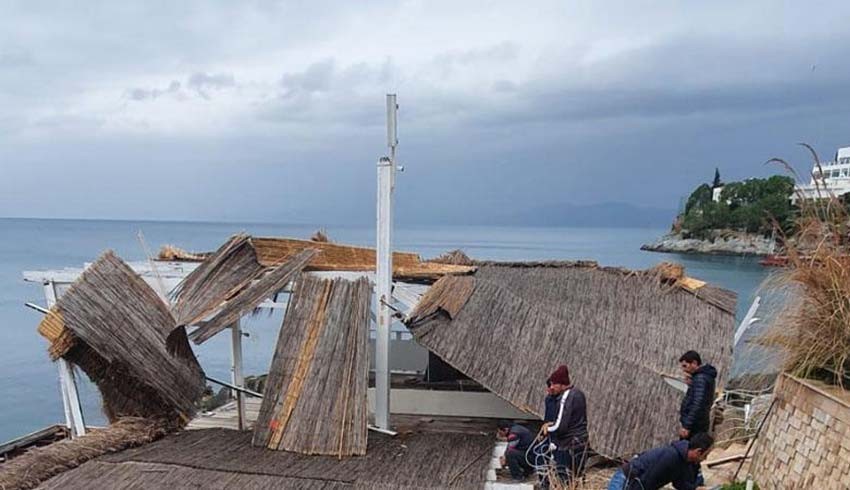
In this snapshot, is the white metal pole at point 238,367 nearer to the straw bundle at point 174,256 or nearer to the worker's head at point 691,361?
the straw bundle at point 174,256

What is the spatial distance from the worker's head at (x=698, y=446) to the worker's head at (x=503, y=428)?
7.11ft

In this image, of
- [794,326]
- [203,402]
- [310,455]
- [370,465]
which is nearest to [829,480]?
[794,326]

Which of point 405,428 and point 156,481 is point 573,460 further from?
point 156,481

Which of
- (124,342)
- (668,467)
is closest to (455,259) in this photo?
(124,342)

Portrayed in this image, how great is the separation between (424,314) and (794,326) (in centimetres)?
364

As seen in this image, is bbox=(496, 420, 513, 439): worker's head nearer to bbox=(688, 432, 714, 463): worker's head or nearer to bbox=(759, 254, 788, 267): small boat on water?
bbox=(688, 432, 714, 463): worker's head

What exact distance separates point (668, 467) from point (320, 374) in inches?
144

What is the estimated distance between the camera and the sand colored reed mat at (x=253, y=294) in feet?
25.0

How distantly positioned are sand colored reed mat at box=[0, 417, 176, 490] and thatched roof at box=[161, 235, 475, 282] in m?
2.20

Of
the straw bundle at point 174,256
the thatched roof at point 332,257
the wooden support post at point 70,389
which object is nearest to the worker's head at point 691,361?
the thatched roof at point 332,257

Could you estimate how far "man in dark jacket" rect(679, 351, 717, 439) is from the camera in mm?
5637

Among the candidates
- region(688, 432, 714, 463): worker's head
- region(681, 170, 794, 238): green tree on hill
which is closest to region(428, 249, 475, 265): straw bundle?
region(688, 432, 714, 463): worker's head

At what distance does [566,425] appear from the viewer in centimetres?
602

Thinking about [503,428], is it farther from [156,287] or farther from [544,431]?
[156,287]
